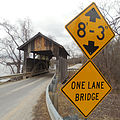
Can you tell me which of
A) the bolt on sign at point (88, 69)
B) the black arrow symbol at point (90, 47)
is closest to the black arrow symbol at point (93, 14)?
the bolt on sign at point (88, 69)

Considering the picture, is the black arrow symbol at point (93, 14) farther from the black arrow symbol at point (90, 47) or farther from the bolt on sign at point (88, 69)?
the black arrow symbol at point (90, 47)

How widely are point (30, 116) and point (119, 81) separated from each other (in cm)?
588

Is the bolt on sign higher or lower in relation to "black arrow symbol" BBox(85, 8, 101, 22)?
lower

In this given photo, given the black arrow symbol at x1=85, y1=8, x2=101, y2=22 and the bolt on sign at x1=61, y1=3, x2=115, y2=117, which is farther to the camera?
the black arrow symbol at x1=85, y1=8, x2=101, y2=22

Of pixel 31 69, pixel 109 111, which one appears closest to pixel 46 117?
pixel 109 111

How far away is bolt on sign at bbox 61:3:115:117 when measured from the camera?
2.24 meters

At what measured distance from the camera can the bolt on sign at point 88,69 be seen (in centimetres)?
224

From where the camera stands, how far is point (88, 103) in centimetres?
228

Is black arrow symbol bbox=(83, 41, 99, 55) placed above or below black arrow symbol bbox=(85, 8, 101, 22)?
below

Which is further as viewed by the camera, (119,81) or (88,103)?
(119,81)

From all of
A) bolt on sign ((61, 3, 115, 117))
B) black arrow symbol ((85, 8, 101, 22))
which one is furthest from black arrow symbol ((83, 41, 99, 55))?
black arrow symbol ((85, 8, 101, 22))

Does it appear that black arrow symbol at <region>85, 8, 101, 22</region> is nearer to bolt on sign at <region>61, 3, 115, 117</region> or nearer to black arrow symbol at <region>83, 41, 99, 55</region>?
bolt on sign at <region>61, 3, 115, 117</region>

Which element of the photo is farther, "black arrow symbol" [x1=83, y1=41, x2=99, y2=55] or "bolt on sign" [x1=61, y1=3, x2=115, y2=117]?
"black arrow symbol" [x1=83, y1=41, x2=99, y2=55]

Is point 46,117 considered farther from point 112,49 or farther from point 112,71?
point 112,49
